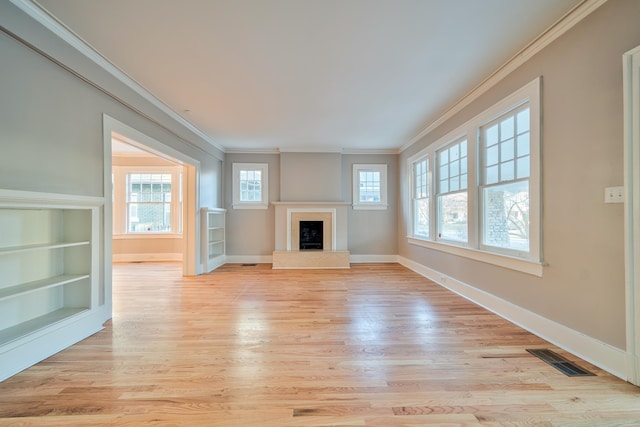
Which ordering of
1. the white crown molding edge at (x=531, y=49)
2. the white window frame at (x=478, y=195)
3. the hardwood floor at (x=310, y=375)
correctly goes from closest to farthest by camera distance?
1. the hardwood floor at (x=310, y=375)
2. the white crown molding edge at (x=531, y=49)
3. the white window frame at (x=478, y=195)

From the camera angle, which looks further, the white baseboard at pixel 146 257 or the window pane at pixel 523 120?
the white baseboard at pixel 146 257

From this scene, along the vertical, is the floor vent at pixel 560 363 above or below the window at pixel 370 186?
below

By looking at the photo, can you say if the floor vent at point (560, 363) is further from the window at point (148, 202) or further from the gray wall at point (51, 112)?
the window at point (148, 202)

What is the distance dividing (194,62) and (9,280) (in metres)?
2.40

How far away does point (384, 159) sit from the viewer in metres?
6.27

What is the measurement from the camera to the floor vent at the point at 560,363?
1814mm

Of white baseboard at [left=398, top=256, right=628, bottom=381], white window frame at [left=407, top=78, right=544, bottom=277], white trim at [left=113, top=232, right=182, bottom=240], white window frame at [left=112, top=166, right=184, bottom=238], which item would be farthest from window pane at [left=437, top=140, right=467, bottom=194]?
white trim at [left=113, top=232, right=182, bottom=240]

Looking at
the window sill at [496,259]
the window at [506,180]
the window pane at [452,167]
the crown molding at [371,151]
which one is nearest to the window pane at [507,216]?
the window at [506,180]

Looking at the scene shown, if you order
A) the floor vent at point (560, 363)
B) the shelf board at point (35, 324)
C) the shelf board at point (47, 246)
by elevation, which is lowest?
the floor vent at point (560, 363)

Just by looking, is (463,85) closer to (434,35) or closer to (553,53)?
(553,53)

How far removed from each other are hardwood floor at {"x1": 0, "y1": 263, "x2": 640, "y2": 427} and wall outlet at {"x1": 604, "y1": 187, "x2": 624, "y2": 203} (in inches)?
46.8

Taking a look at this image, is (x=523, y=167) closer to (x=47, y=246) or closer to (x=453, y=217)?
(x=453, y=217)

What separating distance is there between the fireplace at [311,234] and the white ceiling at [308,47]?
2.83 m

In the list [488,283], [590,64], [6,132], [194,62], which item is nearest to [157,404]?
[6,132]
